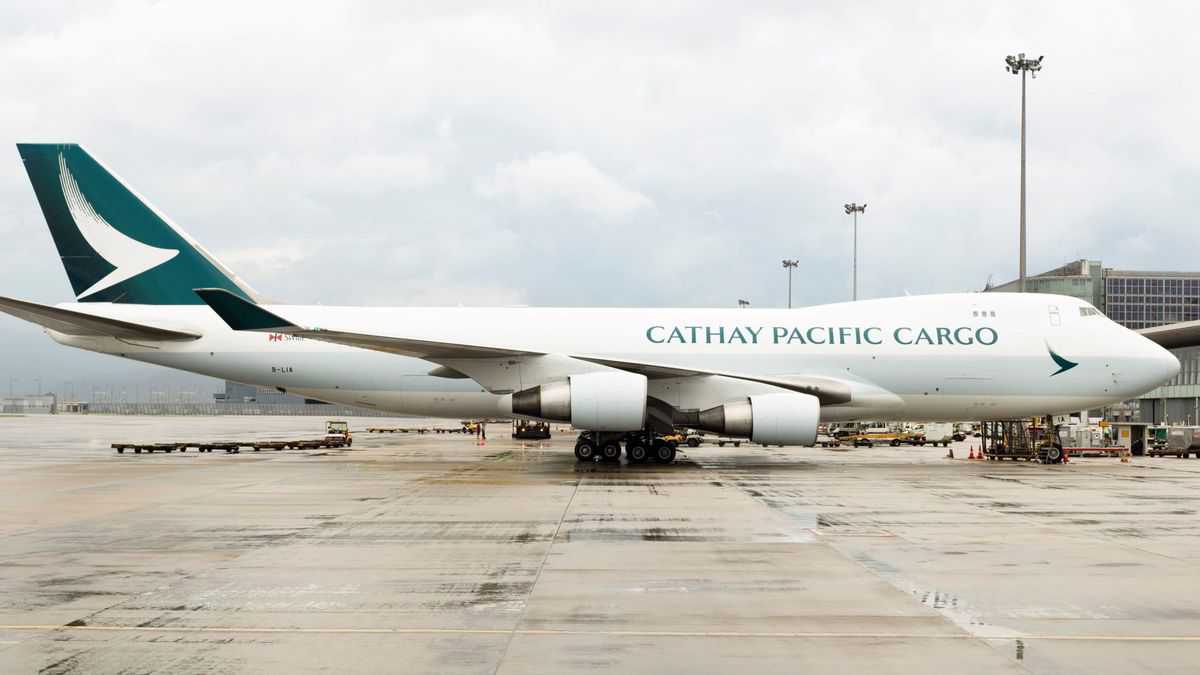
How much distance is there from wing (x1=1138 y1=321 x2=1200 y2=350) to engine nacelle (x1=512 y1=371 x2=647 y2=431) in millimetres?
30880

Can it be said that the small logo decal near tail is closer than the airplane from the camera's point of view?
No

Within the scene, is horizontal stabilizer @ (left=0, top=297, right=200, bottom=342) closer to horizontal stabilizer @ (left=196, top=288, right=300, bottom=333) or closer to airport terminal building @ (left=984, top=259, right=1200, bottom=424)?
horizontal stabilizer @ (left=196, top=288, right=300, bottom=333)

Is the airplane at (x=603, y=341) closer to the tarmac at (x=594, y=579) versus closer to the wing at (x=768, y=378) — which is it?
the wing at (x=768, y=378)

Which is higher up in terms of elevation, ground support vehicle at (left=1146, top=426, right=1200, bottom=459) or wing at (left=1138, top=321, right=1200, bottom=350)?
wing at (left=1138, top=321, right=1200, bottom=350)

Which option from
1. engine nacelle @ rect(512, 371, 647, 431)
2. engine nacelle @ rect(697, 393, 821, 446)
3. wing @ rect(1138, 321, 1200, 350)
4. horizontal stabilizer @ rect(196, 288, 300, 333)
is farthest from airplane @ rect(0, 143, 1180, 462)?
wing @ rect(1138, 321, 1200, 350)

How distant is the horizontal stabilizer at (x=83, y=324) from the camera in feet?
65.4

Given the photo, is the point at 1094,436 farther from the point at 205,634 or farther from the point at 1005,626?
the point at 205,634

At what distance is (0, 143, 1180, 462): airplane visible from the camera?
2219 cm

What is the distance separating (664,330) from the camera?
22609 mm

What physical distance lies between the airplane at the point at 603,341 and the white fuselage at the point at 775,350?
35 mm

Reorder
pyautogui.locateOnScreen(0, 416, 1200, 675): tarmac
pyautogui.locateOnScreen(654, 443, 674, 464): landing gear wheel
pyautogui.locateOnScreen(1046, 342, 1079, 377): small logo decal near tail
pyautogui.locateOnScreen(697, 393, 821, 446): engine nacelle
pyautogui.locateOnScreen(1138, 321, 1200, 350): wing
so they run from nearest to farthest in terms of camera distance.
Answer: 1. pyautogui.locateOnScreen(0, 416, 1200, 675): tarmac
2. pyautogui.locateOnScreen(697, 393, 821, 446): engine nacelle
3. pyautogui.locateOnScreen(654, 443, 674, 464): landing gear wheel
4. pyautogui.locateOnScreen(1046, 342, 1079, 377): small logo decal near tail
5. pyautogui.locateOnScreen(1138, 321, 1200, 350): wing

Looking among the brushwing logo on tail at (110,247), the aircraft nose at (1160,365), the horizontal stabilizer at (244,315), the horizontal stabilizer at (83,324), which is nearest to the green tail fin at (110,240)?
the brushwing logo on tail at (110,247)

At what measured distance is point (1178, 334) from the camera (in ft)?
134

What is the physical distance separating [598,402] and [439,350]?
3753mm
